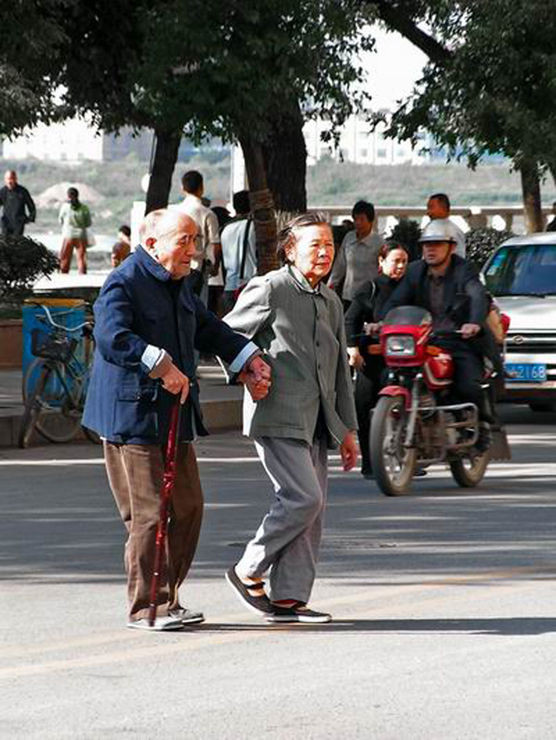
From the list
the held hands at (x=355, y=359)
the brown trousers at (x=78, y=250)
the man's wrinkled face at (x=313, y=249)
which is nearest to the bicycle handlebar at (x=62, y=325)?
the held hands at (x=355, y=359)

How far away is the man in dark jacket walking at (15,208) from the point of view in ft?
119

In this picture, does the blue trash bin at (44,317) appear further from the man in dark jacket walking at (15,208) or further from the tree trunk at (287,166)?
the man in dark jacket walking at (15,208)

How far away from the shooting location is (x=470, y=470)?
596 inches

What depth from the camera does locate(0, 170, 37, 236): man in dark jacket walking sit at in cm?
3631

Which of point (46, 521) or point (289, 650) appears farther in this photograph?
point (46, 521)

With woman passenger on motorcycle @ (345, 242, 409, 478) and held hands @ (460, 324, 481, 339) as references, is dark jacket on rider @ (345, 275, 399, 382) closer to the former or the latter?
woman passenger on motorcycle @ (345, 242, 409, 478)

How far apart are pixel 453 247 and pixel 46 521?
346 centimetres

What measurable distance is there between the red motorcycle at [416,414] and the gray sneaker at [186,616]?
16.1 feet

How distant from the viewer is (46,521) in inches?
517

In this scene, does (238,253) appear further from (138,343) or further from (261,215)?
(138,343)

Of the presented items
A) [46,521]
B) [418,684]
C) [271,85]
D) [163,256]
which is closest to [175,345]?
[163,256]

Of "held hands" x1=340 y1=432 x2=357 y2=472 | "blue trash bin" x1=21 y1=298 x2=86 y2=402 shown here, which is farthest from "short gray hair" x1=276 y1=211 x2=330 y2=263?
"blue trash bin" x1=21 y1=298 x2=86 y2=402

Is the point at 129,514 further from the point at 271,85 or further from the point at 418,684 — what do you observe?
the point at 271,85

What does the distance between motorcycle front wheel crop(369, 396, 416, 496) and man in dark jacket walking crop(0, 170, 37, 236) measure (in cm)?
2206
